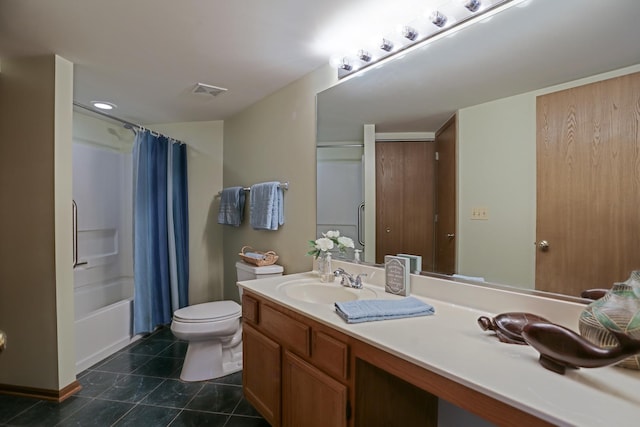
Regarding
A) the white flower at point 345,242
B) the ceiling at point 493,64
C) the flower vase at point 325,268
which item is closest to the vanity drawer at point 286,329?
the flower vase at point 325,268

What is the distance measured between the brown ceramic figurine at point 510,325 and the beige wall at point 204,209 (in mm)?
2668

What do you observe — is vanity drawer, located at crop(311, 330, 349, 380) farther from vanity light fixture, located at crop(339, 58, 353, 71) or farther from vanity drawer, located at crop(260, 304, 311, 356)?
vanity light fixture, located at crop(339, 58, 353, 71)

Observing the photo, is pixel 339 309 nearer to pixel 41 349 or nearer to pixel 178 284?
pixel 41 349

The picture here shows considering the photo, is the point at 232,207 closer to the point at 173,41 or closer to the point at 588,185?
the point at 173,41

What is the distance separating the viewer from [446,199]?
1372mm

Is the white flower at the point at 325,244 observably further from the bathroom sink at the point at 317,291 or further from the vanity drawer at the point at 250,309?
the vanity drawer at the point at 250,309

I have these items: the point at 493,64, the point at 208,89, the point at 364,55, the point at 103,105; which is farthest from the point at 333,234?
the point at 103,105

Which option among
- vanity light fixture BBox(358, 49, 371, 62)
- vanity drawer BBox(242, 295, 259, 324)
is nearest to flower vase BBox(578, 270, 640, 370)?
vanity drawer BBox(242, 295, 259, 324)

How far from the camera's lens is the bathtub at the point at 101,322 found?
7.13ft

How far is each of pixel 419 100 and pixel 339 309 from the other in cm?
109

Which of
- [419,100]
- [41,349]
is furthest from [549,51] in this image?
[41,349]

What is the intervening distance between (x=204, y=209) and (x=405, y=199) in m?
2.27

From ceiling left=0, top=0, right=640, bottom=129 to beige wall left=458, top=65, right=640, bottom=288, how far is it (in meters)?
0.09

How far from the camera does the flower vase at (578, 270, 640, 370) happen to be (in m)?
0.74
